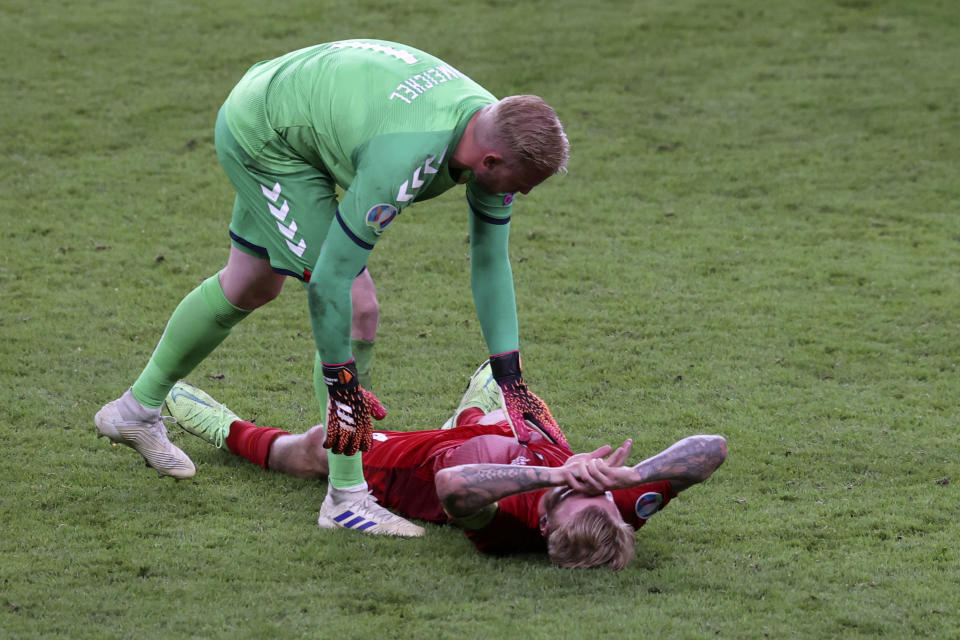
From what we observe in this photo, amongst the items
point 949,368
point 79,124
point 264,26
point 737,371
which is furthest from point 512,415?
point 264,26

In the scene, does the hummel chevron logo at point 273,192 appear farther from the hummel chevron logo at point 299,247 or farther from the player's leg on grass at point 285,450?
the player's leg on grass at point 285,450

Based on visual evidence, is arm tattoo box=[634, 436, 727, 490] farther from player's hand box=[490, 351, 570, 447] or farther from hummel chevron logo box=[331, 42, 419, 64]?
hummel chevron logo box=[331, 42, 419, 64]

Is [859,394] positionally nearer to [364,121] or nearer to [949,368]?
[949,368]

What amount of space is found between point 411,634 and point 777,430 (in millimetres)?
2245

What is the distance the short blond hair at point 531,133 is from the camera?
3189 millimetres

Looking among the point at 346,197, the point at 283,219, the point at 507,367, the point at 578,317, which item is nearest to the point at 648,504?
the point at 507,367

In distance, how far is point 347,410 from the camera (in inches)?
140

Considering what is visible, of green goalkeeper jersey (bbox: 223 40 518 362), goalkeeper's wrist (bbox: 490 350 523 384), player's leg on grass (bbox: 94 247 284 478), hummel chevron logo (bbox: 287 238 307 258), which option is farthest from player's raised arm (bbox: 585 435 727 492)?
player's leg on grass (bbox: 94 247 284 478)

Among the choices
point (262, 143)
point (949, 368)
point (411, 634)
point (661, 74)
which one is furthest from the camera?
point (661, 74)

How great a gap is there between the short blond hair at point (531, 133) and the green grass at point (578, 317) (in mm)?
1302

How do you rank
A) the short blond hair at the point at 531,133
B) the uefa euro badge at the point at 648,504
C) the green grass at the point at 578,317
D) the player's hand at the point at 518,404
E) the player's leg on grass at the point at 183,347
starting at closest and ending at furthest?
the short blond hair at the point at 531,133 → the green grass at the point at 578,317 → the uefa euro badge at the point at 648,504 → the player's hand at the point at 518,404 → the player's leg on grass at the point at 183,347

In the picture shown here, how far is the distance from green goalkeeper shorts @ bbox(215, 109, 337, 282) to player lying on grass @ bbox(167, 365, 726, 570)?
2.62 feet

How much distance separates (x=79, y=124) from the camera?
9.12 m

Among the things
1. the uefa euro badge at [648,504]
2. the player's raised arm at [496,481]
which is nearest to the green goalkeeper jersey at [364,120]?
the player's raised arm at [496,481]
